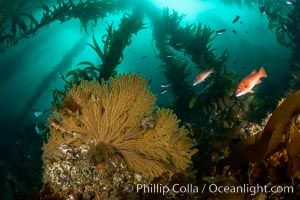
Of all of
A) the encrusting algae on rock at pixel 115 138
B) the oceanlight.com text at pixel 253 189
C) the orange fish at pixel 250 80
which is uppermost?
the orange fish at pixel 250 80

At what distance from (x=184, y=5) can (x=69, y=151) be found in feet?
139

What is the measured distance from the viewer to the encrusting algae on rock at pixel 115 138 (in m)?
3.66

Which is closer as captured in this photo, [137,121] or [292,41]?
[137,121]

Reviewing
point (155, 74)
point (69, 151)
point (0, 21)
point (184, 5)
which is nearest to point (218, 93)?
point (69, 151)

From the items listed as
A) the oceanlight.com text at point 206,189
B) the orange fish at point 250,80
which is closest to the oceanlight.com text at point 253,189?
the oceanlight.com text at point 206,189

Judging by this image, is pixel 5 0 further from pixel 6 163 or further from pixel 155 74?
pixel 155 74

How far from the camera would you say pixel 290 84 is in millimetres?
9695

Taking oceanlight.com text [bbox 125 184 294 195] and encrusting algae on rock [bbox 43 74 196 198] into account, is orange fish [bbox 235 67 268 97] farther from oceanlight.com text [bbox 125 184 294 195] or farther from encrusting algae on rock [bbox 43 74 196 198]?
oceanlight.com text [bbox 125 184 294 195]

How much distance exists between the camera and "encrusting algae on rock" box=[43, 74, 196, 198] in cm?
366

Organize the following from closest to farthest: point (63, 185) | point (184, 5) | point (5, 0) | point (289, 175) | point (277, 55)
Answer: point (289, 175)
point (63, 185)
point (5, 0)
point (277, 55)
point (184, 5)

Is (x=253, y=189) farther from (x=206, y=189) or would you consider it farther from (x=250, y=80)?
(x=250, y=80)

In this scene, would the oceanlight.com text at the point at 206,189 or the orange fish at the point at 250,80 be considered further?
the orange fish at the point at 250,80

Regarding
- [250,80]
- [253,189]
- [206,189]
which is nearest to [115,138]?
[206,189]

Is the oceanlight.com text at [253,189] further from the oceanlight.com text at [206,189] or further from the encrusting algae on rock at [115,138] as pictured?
the encrusting algae on rock at [115,138]
